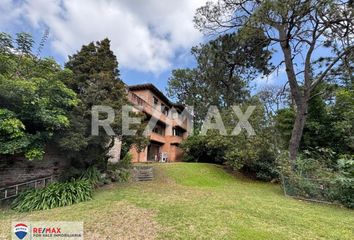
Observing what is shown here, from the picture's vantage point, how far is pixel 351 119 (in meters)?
13.0

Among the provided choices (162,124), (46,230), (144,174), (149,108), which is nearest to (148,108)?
(149,108)

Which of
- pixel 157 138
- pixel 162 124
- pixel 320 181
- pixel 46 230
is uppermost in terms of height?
pixel 162 124

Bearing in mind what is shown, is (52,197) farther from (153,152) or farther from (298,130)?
(153,152)

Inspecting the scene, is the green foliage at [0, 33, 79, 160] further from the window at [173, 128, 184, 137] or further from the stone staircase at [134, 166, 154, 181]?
the window at [173, 128, 184, 137]

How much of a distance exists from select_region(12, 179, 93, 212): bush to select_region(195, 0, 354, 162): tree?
1115cm

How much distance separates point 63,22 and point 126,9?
10.6ft

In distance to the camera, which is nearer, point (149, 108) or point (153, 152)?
point (149, 108)

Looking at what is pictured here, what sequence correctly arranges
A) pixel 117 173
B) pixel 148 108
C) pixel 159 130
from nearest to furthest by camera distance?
1. pixel 117 173
2. pixel 148 108
3. pixel 159 130

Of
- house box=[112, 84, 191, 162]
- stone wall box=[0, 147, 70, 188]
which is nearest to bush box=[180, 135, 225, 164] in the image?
house box=[112, 84, 191, 162]

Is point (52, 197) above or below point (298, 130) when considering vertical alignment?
below

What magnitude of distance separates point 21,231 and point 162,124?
70.3 ft

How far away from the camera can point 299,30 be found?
1342 cm

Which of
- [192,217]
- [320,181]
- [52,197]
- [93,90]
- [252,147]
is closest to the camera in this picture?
[192,217]

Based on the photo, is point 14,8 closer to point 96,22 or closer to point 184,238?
point 96,22
